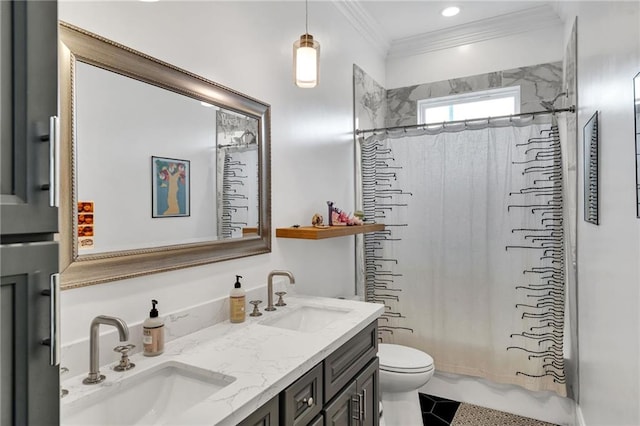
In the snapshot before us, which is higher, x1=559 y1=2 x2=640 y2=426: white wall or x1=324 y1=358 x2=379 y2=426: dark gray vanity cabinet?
x1=559 y1=2 x2=640 y2=426: white wall

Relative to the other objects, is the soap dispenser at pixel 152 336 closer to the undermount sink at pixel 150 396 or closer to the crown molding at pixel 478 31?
the undermount sink at pixel 150 396

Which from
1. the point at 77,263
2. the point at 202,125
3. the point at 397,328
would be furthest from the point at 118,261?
the point at 397,328

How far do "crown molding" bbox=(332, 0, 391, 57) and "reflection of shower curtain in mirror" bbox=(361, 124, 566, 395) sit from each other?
87cm

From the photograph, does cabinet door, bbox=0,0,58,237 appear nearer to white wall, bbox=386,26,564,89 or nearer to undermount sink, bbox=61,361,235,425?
undermount sink, bbox=61,361,235,425

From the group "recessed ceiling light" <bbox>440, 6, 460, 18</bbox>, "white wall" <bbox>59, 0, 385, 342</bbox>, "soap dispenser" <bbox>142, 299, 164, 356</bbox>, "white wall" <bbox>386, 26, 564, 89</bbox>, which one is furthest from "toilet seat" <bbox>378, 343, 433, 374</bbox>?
"recessed ceiling light" <bbox>440, 6, 460, 18</bbox>

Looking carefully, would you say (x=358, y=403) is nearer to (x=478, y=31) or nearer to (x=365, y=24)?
(x=365, y=24)

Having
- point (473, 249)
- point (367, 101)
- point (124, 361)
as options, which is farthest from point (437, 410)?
point (367, 101)

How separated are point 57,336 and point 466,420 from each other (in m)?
2.72

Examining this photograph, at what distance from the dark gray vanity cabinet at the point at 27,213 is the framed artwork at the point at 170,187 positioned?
3.17 feet

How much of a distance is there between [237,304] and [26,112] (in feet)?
4.33

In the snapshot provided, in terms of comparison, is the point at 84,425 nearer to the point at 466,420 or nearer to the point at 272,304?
the point at 272,304

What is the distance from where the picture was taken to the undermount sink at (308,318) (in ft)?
6.07

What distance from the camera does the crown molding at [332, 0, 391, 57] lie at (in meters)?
2.78

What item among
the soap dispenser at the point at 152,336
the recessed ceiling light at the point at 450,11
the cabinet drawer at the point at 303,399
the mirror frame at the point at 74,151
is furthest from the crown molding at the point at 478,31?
the soap dispenser at the point at 152,336
